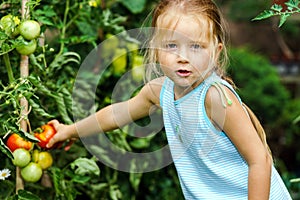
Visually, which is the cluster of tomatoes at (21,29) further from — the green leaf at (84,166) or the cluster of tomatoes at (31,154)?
the green leaf at (84,166)

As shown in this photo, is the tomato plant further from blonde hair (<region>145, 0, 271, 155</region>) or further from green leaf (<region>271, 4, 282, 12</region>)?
green leaf (<region>271, 4, 282, 12</region>)

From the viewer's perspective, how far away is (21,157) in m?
1.96

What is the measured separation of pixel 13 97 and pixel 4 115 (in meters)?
0.28

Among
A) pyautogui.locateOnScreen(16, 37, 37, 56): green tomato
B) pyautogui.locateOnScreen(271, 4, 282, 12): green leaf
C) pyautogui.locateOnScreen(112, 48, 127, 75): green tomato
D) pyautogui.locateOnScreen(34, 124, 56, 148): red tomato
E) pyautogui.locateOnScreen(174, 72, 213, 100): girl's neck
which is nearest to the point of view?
pyautogui.locateOnScreen(271, 4, 282, 12): green leaf

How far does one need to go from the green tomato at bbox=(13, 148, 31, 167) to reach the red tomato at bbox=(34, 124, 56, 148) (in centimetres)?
8

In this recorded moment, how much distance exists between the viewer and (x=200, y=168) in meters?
1.93

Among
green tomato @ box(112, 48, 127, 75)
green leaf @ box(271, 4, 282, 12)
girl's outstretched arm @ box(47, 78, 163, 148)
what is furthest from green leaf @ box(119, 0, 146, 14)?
green leaf @ box(271, 4, 282, 12)

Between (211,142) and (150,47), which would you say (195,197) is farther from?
(150,47)

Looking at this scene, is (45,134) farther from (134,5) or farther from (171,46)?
(134,5)

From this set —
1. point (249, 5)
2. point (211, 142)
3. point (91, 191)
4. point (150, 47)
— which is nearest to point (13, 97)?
point (150, 47)

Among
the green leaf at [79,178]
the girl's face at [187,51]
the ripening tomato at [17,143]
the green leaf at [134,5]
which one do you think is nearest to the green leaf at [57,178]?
the green leaf at [79,178]

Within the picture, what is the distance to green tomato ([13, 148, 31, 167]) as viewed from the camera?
1963 mm

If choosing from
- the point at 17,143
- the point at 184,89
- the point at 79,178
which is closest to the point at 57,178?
the point at 79,178

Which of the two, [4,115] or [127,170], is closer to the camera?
[4,115]
